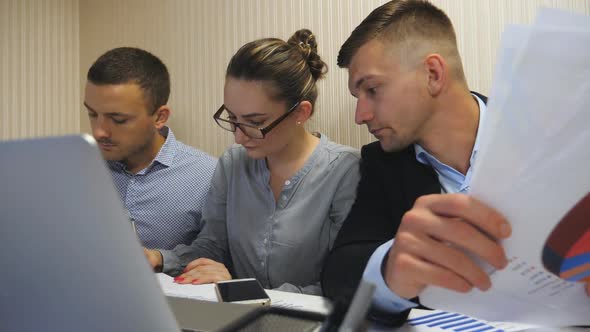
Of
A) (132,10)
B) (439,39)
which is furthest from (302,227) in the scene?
(132,10)

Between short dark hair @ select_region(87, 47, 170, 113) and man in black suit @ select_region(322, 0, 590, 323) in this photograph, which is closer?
man in black suit @ select_region(322, 0, 590, 323)

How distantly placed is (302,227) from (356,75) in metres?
0.42

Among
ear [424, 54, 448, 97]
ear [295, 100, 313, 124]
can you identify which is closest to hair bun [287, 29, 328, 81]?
ear [295, 100, 313, 124]

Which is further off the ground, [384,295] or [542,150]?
[542,150]

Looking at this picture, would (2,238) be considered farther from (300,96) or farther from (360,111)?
(300,96)

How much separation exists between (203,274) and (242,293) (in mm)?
278

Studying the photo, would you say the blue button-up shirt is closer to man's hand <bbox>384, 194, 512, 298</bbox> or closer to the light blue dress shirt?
the light blue dress shirt

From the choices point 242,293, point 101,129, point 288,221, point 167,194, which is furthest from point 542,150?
point 101,129

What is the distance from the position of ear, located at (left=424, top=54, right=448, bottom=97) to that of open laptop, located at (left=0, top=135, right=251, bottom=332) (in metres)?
0.89

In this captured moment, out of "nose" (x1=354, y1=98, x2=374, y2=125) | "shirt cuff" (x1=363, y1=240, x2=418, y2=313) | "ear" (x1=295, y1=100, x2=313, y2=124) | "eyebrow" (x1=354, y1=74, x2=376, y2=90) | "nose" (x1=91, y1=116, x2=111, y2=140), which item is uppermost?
"eyebrow" (x1=354, y1=74, x2=376, y2=90)

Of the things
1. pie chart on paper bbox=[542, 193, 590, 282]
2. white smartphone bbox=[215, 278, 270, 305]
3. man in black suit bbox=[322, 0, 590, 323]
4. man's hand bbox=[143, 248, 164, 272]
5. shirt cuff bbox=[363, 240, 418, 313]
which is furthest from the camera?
man's hand bbox=[143, 248, 164, 272]

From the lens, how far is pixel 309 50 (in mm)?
1282

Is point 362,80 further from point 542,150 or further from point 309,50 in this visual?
point 542,150

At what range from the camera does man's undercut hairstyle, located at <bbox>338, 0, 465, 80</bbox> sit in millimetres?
1046
